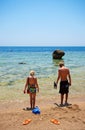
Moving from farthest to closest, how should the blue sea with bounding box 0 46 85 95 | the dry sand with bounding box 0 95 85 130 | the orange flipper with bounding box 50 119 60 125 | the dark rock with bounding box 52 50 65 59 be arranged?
the dark rock with bounding box 52 50 65 59 → the blue sea with bounding box 0 46 85 95 → the orange flipper with bounding box 50 119 60 125 → the dry sand with bounding box 0 95 85 130

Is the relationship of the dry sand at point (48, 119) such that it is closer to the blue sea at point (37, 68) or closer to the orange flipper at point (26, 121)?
the orange flipper at point (26, 121)

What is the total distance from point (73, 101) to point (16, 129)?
4.81 meters

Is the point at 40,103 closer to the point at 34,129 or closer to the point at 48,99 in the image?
the point at 48,99

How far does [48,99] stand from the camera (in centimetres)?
1104

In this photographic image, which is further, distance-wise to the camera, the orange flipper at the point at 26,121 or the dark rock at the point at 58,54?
the dark rock at the point at 58,54

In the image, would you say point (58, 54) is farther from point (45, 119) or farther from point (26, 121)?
point (26, 121)

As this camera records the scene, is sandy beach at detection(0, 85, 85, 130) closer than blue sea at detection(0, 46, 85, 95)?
Yes

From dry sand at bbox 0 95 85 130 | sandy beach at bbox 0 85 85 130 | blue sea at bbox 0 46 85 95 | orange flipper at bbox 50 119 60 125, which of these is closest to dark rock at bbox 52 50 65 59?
blue sea at bbox 0 46 85 95

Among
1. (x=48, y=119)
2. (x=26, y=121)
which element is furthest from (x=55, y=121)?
(x=26, y=121)

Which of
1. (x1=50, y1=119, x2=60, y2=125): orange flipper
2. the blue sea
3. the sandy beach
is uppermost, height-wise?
(x1=50, y1=119, x2=60, y2=125): orange flipper

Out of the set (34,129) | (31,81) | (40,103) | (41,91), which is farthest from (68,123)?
(41,91)

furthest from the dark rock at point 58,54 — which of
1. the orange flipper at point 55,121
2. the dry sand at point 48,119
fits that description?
the orange flipper at point 55,121

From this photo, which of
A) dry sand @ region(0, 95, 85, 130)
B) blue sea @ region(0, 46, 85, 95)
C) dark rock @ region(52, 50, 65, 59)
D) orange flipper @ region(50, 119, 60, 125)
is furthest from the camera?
dark rock @ region(52, 50, 65, 59)

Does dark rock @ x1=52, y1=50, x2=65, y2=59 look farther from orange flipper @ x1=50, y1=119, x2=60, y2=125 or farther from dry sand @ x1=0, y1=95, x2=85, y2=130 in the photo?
orange flipper @ x1=50, y1=119, x2=60, y2=125
